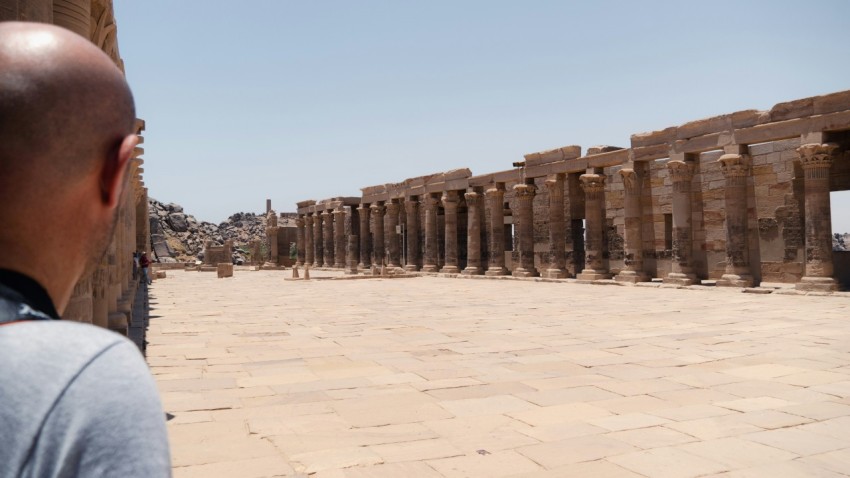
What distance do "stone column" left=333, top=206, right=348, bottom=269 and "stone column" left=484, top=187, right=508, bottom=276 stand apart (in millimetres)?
15041

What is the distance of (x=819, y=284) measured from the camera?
1708cm

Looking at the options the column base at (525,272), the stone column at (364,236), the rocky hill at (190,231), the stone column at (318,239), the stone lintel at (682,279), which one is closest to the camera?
the stone lintel at (682,279)

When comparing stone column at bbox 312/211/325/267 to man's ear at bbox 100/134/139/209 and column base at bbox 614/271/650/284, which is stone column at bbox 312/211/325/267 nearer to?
column base at bbox 614/271/650/284

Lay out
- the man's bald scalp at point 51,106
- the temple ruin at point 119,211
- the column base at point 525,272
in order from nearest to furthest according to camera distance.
→ 1. the man's bald scalp at point 51,106
2. the temple ruin at point 119,211
3. the column base at point 525,272

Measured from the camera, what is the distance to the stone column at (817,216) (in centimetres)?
1727

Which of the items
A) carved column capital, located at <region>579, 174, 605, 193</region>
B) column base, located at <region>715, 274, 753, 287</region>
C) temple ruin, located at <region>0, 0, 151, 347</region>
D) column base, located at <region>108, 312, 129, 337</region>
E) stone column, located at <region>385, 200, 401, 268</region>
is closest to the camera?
temple ruin, located at <region>0, 0, 151, 347</region>

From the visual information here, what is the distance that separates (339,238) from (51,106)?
137 feet

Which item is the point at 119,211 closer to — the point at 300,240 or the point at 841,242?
the point at 300,240

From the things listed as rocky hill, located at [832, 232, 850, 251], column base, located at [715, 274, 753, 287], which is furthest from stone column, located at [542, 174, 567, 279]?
rocky hill, located at [832, 232, 850, 251]

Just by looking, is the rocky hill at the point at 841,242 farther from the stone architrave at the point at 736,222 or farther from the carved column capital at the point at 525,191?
the stone architrave at the point at 736,222

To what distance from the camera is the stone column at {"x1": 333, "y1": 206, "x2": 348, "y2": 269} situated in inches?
1651

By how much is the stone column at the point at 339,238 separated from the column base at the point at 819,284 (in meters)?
28.9

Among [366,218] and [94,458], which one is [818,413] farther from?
[366,218]

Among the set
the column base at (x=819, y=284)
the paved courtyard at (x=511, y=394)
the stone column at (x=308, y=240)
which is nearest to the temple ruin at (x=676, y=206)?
the column base at (x=819, y=284)
